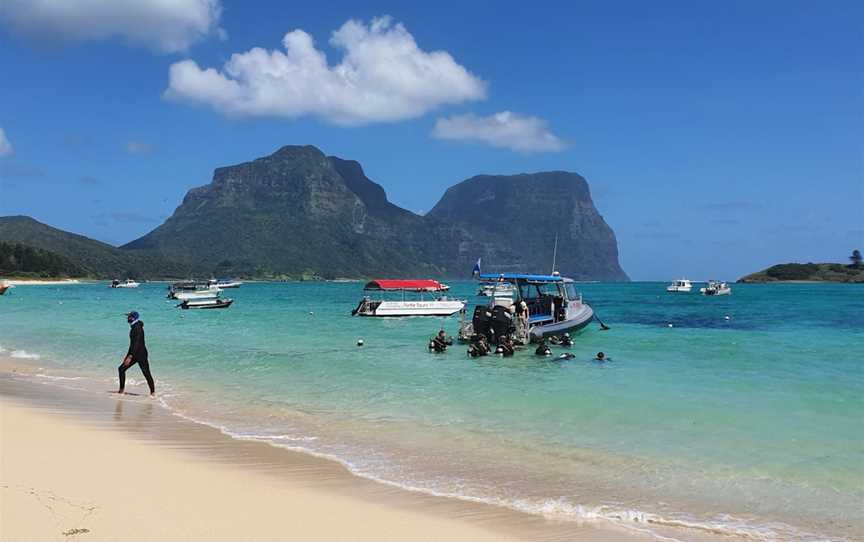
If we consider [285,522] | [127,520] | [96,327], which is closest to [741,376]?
[285,522]

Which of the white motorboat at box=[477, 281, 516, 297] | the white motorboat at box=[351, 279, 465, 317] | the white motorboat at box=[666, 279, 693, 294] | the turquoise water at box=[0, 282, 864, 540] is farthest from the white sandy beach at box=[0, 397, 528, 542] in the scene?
the white motorboat at box=[666, 279, 693, 294]

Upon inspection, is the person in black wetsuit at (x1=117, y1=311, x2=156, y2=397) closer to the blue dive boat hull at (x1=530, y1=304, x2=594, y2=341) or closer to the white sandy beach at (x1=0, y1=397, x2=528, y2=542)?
the white sandy beach at (x1=0, y1=397, x2=528, y2=542)

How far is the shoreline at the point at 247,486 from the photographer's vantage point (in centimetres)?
605

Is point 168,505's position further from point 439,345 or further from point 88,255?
point 88,255

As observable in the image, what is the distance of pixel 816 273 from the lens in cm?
17288

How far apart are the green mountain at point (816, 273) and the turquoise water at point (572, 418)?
166793 millimetres

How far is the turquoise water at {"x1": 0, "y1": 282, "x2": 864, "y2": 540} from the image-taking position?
7977mm

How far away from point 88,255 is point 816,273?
689ft

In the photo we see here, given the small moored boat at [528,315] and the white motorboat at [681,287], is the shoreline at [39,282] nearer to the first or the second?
the small moored boat at [528,315]

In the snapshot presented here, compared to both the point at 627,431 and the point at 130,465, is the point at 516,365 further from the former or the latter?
the point at 130,465

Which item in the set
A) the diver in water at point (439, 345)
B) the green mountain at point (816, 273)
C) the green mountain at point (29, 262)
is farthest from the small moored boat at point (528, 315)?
the green mountain at point (816, 273)

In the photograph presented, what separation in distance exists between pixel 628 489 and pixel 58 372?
18.0m

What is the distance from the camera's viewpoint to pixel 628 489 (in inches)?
327

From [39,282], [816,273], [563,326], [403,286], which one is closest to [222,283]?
[39,282]
